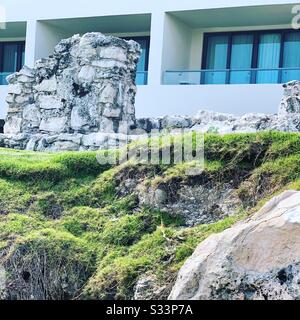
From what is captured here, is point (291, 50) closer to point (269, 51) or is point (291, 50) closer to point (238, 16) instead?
point (269, 51)

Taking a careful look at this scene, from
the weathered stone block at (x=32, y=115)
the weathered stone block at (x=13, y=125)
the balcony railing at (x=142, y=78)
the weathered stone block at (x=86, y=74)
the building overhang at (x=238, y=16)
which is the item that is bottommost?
the weathered stone block at (x=13, y=125)

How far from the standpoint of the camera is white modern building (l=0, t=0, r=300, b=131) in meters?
23.2

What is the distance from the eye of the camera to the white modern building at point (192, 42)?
23.2 m

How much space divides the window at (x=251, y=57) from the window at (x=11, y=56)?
6.27 m

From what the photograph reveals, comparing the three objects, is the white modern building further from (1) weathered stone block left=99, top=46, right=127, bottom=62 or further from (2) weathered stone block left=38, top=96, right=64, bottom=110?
(2) weathered stone block left=38, top=96, right=64, bottom=110

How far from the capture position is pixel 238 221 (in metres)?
9.37

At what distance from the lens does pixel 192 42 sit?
1013 inches

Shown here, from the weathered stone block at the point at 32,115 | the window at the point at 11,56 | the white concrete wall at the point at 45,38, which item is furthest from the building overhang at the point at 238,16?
the weathered stone block at the point at 32,115

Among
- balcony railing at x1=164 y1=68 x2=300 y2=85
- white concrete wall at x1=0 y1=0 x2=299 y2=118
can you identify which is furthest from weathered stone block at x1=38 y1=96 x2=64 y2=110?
balcony railing at x1=164 y1=68 x2=300 y2=85

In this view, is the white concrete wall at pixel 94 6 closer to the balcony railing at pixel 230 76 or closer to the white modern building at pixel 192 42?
the white modern building at pixel 192 42

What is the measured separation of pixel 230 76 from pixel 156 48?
2.14 m

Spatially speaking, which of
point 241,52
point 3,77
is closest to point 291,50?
point 241,52

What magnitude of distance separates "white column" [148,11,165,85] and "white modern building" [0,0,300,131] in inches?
1.0

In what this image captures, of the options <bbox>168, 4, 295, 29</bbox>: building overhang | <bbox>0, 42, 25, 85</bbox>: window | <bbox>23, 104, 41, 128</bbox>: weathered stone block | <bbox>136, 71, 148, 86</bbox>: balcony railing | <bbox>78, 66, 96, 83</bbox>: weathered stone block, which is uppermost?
<bbox>168, 4, 295, 29</bbox>: building overhang
